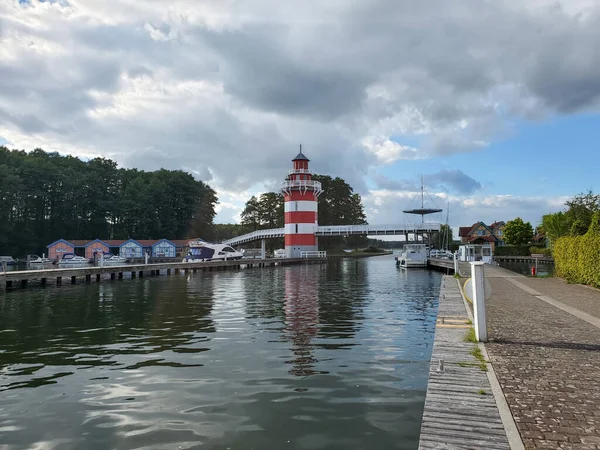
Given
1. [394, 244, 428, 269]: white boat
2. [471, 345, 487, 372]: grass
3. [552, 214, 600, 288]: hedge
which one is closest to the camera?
[471, 345, 487, 372]: grass

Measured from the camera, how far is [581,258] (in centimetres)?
2486

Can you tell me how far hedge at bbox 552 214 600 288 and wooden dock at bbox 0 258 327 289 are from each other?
34.8m

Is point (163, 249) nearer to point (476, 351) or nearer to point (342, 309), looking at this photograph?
point (342, 309)

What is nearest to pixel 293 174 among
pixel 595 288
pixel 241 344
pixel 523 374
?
pixel 595 288

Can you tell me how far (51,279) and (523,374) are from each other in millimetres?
37983

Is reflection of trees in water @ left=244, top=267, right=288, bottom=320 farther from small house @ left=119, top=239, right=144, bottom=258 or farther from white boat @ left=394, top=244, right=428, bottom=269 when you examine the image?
small house @ left=119, top=239, right=144, bottom=258

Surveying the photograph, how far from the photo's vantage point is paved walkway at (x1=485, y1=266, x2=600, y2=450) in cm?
535

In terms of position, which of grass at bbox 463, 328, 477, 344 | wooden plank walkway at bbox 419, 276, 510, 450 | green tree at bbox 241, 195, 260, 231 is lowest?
wooden plank walkway at bbox 419, 276, 510, 450

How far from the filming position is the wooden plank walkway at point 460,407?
5259 millimetres

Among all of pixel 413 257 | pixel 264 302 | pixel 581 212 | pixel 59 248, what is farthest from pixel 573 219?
pixel 59 248

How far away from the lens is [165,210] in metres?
95.8

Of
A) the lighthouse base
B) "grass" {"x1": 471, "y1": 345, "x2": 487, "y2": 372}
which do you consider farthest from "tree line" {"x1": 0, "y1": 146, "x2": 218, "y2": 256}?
"grass" {"x1": 471, "y1": 345, "x2": 487, "y2": 372}

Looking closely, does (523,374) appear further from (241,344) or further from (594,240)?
(594,240)

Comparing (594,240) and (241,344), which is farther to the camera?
(594,240)
